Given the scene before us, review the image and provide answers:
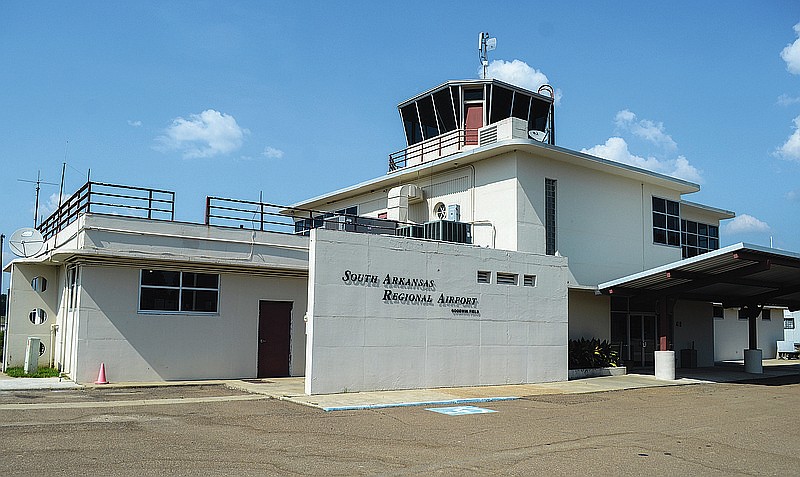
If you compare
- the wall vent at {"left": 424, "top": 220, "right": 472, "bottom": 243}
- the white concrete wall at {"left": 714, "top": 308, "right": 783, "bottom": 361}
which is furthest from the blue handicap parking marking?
the white concrete wall at {"left": 714, "top": 308, "right": 783, "bottom": 361}

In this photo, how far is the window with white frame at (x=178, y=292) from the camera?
1856 cm

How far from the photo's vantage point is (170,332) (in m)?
18.8

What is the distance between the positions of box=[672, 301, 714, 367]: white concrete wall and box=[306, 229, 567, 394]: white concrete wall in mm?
9312

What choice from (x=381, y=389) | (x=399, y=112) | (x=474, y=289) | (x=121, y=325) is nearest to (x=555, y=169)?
(x=474, y=289)

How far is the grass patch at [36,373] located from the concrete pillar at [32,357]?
14 cm

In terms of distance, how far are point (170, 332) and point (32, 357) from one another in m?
4.39

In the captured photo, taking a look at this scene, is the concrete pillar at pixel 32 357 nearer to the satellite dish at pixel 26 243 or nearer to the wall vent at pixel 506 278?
the satellite dish at pixel 26 243

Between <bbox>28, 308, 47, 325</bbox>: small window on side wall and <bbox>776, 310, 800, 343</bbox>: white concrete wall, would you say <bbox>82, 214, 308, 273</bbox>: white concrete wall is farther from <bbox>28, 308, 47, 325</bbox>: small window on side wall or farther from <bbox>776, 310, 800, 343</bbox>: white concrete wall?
<bbox>776, 310, 800, 343</bbox>: white concrete wall

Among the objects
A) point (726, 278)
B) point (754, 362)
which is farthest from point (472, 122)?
point (754, 362)

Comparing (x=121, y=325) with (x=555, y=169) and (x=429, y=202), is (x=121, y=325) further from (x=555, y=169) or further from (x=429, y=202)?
(x=555, y=169)

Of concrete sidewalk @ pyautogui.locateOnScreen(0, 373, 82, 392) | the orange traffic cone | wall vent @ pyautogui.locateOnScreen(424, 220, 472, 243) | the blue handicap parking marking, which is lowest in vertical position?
the blue handicap parking marking

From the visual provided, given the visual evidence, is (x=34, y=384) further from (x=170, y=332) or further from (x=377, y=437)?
(x=377, y=437)

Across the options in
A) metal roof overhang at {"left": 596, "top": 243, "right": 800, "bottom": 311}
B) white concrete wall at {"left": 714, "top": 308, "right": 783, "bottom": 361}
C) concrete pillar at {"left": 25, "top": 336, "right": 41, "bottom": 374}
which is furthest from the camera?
white concrete wall at {"left": 714, "top": 308, "right": 783, "bottom": 361}

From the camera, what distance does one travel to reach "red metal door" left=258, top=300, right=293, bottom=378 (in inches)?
797
